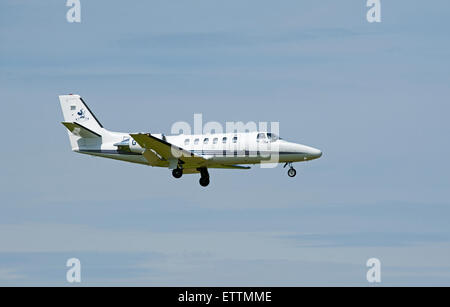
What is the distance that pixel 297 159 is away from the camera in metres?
64.8

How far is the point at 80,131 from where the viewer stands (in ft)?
230

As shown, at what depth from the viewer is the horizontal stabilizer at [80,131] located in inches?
2751

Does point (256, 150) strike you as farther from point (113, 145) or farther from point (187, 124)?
point (113, 145)

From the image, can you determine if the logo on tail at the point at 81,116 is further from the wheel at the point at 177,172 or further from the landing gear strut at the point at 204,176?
the landing gear strut at the point at 204,176

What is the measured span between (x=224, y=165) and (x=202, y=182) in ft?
8.89

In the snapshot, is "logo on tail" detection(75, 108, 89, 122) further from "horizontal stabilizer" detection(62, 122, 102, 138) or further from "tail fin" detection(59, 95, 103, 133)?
"horizontal stabilizer" detection(62, 122, 102, 138)

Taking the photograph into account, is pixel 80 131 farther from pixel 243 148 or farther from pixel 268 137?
pixel 268 137

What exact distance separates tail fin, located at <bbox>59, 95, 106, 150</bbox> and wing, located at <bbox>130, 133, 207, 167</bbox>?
5.91 m

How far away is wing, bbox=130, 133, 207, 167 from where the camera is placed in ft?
214

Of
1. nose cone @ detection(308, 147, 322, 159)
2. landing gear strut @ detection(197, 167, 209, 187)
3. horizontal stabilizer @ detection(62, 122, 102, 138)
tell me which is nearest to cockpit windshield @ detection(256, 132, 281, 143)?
nose cone @ detection(308, 147, 322, 159)

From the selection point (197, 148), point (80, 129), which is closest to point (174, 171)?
point (197, 148)

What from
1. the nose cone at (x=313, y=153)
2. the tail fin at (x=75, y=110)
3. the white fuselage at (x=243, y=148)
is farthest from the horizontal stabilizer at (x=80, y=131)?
the nose cone at (x=313, y=153)

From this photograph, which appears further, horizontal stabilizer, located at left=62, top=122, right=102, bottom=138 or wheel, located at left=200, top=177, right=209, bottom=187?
horizontal stabilizer, located at left=62, top=122, right=102, bottom=138
